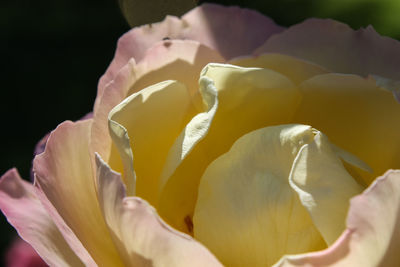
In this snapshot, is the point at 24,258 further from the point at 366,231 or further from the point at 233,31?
the point at 366,231

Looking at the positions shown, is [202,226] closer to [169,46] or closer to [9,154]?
[169,46]

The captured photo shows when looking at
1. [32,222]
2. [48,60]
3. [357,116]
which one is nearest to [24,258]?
[32,222]

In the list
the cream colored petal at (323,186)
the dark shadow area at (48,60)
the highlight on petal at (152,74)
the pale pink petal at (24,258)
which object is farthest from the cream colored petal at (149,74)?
the dark shadow area at (48,60)

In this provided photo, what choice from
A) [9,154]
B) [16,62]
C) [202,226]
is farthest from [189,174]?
[16,62]

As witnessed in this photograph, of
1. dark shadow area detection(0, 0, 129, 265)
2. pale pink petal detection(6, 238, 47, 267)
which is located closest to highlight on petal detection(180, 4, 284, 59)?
pale pink petal detection(6, 238, 47, 267)

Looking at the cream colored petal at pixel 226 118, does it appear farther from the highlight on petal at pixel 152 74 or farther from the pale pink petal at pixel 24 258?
the pale pink petal at pixel 24 258

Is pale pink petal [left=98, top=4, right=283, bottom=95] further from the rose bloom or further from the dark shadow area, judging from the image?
the dark shadow area
